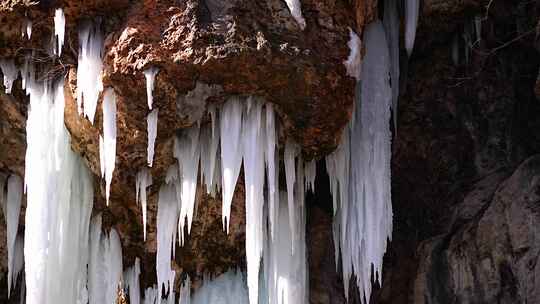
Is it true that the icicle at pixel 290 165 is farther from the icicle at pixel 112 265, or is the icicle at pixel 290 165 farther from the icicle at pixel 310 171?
the icicle at pixel 112 265

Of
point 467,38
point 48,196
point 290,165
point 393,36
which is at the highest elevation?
point 467,38

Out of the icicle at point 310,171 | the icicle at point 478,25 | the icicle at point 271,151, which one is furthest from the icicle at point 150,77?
the icicle at point 478,25

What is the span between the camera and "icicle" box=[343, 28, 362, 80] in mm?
6934

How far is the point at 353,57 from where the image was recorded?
22.8 feet

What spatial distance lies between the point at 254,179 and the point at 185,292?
193cm

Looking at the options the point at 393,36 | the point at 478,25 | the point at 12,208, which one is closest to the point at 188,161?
the point at 12,208

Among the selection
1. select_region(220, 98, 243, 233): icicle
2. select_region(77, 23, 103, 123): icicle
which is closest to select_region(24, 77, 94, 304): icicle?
select_region(77, 23, 103, 123): icicle

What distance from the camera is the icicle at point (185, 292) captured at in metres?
8.38

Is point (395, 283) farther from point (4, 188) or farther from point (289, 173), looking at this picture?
point (4, 188)

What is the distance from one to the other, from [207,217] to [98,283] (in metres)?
1.26

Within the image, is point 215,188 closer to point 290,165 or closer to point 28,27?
point 290,165

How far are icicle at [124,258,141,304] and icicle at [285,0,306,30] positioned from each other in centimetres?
307

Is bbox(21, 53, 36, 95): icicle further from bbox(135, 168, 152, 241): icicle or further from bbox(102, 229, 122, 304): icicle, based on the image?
bbox(102, 229, 122, 304): icicle

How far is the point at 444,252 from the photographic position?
816 cm
